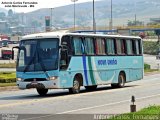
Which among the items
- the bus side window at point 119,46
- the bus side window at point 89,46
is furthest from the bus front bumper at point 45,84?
the bus side window at point 119,46

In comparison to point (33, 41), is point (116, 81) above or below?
below

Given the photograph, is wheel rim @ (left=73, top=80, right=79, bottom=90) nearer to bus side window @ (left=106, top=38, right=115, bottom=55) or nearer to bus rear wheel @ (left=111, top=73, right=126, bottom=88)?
bus side window @ (left=106, top=38, right=115, bottom=55)

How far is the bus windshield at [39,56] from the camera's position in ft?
87.0

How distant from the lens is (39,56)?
26.6m

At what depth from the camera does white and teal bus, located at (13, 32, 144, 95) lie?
26453mm

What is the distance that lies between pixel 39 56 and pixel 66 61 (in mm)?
1331

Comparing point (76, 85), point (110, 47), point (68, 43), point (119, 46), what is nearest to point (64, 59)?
point (68, 43)

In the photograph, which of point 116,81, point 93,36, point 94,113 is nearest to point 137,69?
point 116,81

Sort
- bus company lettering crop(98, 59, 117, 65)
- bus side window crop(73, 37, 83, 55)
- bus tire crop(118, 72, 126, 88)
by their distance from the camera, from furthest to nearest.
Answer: bus tire crop(118, 72, 126, 88) < bus company lettering crop(98, 59, 117, 65) < bus side window crop(73, 37, 83, 55)

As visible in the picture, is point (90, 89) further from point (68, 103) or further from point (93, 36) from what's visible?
point (68, 103)

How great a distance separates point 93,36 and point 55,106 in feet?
31.9

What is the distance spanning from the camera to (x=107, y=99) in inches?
955

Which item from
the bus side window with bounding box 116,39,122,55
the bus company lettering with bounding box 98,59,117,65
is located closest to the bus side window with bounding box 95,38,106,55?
the bus company lettering with bounding box 98,59,117,65

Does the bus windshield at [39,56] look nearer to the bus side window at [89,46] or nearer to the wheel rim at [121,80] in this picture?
the bus side window at [89,46]
